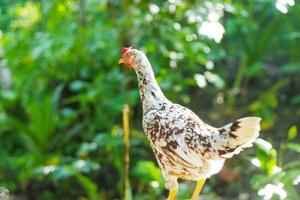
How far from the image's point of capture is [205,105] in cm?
480

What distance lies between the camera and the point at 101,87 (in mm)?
3859

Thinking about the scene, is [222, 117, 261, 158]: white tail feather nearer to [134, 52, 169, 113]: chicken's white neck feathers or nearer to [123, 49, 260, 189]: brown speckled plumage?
[123, 49, 260, 189]: brown speckled plumage

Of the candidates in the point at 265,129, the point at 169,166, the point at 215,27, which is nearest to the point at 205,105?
the point at 265,129

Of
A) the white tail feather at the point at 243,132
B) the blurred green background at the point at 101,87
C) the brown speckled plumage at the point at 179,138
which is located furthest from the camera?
the blurred green background at the point at 101,87

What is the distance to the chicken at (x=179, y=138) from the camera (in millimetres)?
1957

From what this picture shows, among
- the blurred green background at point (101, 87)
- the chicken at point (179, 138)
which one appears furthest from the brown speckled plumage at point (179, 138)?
the blurred green background at point (101, 87)

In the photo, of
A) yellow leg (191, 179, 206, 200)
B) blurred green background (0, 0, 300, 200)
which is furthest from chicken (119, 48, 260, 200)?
blurred green background (0, 0, 300, 200)

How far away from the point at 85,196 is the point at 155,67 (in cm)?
106

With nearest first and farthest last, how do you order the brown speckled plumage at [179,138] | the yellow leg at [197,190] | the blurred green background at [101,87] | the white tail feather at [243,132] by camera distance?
1. the white tail feather at [243,132]
2. the brown speckled plumage at [179,138]
3. the yellow leg at [197,190]
4. the blurred green background at [101,87]

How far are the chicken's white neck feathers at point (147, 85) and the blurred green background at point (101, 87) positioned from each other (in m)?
1.09

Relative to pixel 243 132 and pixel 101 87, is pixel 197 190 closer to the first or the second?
pixel 243 132

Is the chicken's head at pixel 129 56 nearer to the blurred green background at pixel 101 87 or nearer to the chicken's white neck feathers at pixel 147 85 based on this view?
the chicken's white neck feathers at pixel 147 85

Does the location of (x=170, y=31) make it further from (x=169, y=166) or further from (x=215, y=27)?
(x=169, y=166)

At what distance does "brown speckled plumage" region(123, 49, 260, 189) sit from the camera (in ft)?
6.40
